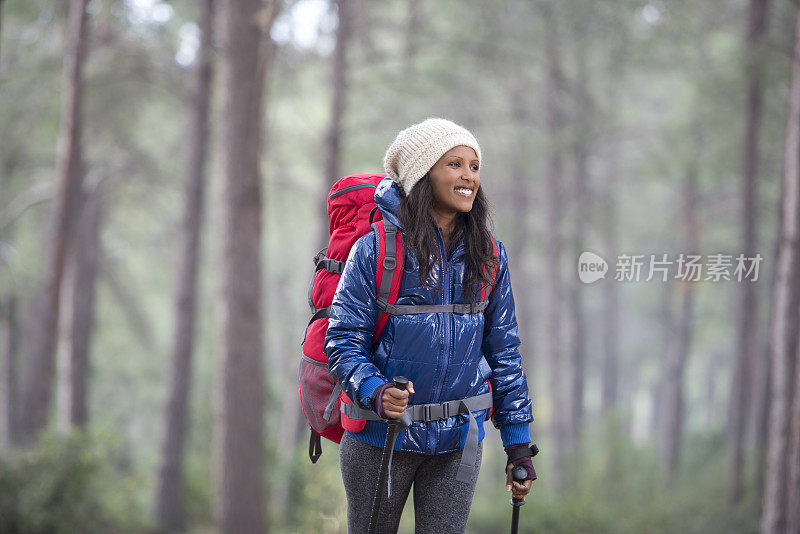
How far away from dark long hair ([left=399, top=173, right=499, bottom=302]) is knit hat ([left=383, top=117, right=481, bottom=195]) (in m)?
0.04

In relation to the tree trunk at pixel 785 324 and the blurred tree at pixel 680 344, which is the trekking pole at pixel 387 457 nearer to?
the tree trunk at pixel 785 324

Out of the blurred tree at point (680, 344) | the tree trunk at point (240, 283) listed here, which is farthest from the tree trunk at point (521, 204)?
the tree trunk at point (240, 283)

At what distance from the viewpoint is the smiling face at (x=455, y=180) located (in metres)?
2.54

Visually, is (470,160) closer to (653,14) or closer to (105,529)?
(105,529)

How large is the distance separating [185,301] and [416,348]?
30.8 feet

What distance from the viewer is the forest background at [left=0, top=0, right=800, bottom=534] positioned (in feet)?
23.5

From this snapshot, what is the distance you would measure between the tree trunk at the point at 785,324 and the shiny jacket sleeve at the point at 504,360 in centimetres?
516

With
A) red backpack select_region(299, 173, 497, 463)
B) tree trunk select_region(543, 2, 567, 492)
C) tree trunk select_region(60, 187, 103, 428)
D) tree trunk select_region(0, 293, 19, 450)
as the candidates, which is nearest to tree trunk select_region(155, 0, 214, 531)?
tree trunk select_region(60, 187, 103, 428)

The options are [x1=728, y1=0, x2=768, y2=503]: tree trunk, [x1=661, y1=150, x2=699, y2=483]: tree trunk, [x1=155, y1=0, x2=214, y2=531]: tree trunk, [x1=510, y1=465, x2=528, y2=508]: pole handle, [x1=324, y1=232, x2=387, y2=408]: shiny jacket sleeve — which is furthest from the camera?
[x1=661, y1=150, x2=699, y2=483]: tree trunk

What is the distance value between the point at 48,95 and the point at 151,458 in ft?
34.4

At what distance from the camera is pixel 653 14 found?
1105 centimetres

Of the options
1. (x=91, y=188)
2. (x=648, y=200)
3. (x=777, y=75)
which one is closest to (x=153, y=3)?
(x=91, y=188)

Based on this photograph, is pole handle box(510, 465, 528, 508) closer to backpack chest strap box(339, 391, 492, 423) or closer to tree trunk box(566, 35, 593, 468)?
backpack chest strap box(339, 391, 492, 423)

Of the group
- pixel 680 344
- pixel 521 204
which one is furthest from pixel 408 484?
pixel 680 344
